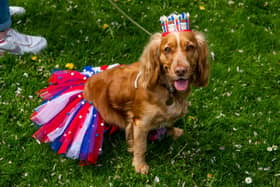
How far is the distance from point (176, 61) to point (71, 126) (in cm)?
147

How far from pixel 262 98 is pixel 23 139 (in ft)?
10.2

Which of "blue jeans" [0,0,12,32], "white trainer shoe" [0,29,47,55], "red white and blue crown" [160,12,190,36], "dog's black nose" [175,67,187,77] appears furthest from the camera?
"white trainer shoe" [0,29,47,55]

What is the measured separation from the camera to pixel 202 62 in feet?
10.5

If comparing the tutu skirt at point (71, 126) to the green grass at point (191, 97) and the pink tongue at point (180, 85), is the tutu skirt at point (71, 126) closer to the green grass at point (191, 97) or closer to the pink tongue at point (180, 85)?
the green grass at point (191, 97)

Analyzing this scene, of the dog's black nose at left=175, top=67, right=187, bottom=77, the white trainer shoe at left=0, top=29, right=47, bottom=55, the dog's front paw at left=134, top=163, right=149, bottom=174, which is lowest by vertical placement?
the dog's front paw at left=134, top=163, right=149, bottom=174

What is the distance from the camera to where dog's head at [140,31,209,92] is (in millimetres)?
2955

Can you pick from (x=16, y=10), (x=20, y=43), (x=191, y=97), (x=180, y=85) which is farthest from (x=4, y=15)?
(x=180, y=85)

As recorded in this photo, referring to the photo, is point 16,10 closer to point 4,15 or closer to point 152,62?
point 4,15

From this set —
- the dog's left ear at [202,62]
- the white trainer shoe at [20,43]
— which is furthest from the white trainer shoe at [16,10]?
the dog's left ear at [202,62]

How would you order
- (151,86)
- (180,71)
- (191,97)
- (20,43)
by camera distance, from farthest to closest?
(20,43) → (191,97) → (151,86) → (180,71)

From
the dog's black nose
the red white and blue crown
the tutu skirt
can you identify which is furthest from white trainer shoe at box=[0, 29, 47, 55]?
the dog's black nose

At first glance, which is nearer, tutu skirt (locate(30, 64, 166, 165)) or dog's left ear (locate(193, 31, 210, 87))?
dog's left ear (locate(193, 31, 210, 87))

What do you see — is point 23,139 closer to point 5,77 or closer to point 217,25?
point 5,77

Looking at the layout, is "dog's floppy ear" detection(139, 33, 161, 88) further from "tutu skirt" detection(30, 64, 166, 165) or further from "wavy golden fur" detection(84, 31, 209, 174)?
"tutu skirt" detection(30, 64, 166, 165)
